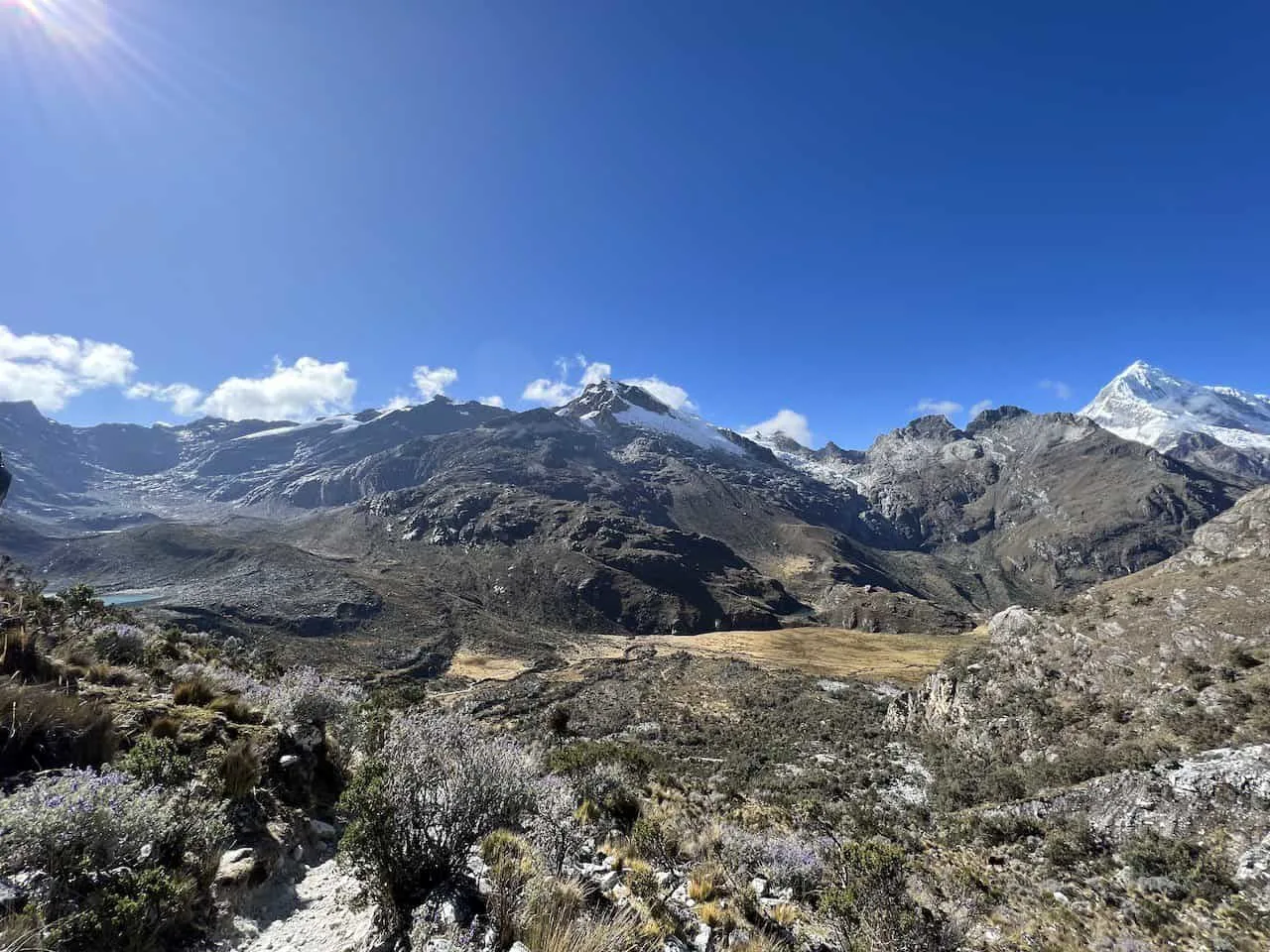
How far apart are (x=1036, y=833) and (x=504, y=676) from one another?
2466 inches

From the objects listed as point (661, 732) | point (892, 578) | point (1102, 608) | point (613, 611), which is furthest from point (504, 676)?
point (892, 578)

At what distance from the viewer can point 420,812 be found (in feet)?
19.0

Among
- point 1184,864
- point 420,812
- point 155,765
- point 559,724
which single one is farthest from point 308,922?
point 559,724

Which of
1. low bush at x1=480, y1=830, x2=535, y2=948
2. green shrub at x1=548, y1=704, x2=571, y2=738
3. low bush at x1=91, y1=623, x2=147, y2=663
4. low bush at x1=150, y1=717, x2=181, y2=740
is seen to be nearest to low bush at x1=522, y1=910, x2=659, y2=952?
low bush at x1=480, y1=830, x2=535, y2=948

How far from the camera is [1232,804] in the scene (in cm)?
1001

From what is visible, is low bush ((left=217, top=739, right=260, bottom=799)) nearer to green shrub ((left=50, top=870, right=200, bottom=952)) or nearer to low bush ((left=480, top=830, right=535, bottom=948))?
green shrub ((left=50, top=870, right=200, bottom=952))

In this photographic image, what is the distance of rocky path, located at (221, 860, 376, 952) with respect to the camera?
5133 millimetres

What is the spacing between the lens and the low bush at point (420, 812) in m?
5.31

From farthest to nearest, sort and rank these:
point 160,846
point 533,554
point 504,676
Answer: point 533,554
point 504,676
point 160,846

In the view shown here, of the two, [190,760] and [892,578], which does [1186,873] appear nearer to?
[190,760]

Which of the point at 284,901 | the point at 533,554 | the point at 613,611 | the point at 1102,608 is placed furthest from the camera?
the point at 533,554

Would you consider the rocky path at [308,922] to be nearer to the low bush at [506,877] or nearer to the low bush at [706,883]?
the low bush at [506,877]

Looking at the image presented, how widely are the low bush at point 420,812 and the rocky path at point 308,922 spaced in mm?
296

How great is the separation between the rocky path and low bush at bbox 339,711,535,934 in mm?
296
